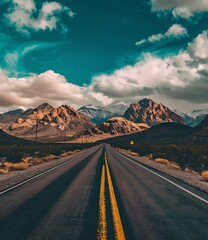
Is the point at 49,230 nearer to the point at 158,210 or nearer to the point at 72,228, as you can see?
the point at 72,228

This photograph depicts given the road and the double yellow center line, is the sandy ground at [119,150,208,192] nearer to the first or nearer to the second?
the road

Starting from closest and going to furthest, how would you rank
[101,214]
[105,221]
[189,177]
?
[105,221], [101,214], [189,177]

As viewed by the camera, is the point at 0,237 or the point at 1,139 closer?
the point at 0,237

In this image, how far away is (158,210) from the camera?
28.5ft

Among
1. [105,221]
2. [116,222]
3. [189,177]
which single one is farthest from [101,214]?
[189,177]

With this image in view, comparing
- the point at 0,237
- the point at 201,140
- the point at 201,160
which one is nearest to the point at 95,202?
the point at 0,237

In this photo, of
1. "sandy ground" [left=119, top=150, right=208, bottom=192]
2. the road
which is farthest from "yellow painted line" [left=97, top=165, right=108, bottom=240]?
"sandy ground" [left=119, top=150, right=208, bottom=192]

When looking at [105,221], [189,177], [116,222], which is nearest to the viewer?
[116,222]

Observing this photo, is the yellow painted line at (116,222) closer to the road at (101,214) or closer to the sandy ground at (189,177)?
the road at (101,214)

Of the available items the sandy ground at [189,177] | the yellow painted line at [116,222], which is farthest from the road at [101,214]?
the sandy ground at [189,177]

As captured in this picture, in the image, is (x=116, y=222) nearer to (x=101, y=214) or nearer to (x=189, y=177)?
(x=101, y=214)

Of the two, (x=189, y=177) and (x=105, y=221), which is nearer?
(x=105, y=221)

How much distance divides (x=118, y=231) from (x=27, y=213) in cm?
297

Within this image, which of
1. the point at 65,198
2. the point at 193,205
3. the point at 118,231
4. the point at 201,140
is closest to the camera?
the point at 118,231
